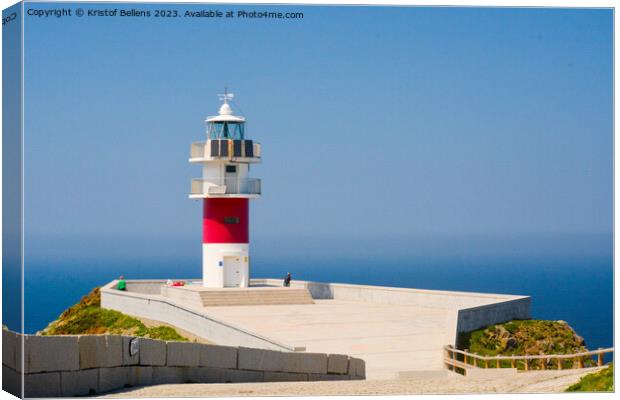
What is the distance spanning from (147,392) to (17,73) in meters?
4.43

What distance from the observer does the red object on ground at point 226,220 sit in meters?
33.3

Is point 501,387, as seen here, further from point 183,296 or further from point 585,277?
point 585,277

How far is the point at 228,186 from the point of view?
33250 millimetres

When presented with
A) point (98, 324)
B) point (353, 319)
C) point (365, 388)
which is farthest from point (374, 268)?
point (365, 388)

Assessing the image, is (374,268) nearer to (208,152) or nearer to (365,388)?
(208,152)

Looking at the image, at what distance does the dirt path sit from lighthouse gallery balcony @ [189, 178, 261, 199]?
591 inches

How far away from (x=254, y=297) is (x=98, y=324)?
16.8 feet

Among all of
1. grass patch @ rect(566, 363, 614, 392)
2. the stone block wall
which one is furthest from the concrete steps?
grass patch @ rect(566, 363, 614, 392)

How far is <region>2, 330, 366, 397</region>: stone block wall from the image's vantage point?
51.4 ft

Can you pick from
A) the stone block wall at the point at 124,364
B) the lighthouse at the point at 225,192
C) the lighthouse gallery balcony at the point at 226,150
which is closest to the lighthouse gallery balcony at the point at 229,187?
the lighthouse at the point at 225,192

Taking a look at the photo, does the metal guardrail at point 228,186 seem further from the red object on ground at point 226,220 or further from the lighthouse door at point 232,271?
the lighthouse door at point 232,271

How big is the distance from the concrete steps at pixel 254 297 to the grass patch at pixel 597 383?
1544cm

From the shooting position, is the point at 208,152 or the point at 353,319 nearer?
the point at 353,319

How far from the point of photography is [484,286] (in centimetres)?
7019
